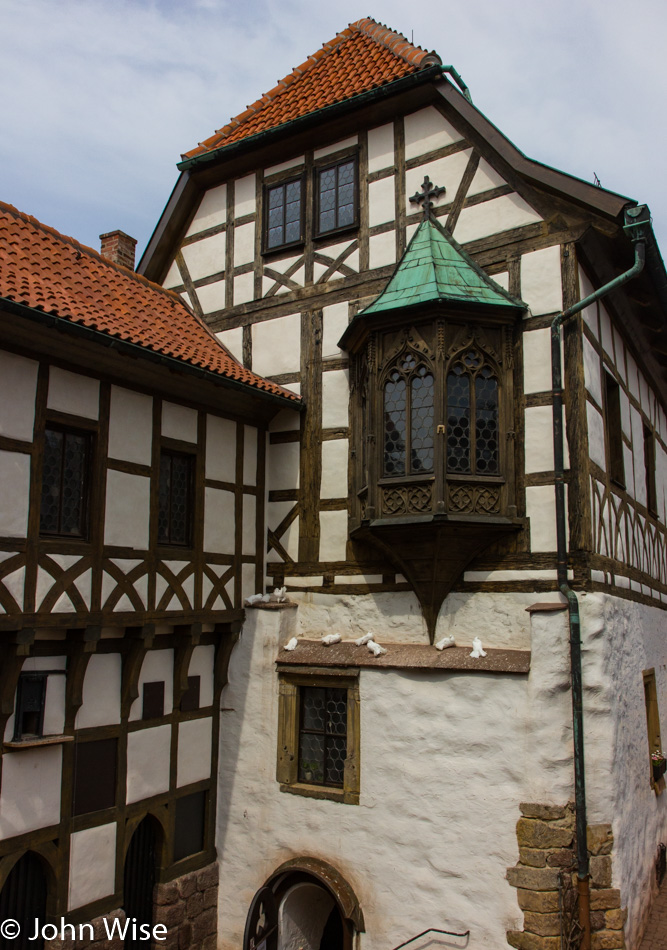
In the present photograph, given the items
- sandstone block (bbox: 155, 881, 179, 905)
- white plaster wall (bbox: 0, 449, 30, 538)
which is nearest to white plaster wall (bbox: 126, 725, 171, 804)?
sandstone block (bbox: 155, 881, 179, 905)

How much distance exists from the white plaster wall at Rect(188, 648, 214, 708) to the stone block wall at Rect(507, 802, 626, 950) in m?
3.91

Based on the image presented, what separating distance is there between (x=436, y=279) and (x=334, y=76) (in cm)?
450

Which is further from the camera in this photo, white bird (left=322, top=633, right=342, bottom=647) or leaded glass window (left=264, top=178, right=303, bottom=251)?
leaded glass window (left=264, top=178, right=303, bottom=251)

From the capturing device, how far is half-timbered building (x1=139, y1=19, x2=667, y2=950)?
26.5 ft

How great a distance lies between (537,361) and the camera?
8883 millimetres

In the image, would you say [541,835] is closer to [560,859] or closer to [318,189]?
[560,859]

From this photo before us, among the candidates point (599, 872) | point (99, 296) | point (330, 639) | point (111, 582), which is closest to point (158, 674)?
point (111, 582)

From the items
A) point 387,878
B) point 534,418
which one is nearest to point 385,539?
point 534,418

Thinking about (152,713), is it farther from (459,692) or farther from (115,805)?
(459,692)

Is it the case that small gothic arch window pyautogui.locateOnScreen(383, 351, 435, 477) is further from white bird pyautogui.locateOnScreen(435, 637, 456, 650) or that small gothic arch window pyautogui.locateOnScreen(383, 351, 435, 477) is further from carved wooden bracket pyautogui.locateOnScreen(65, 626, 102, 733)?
carved wooden bracket pyautogui.locateOnScreen(65, 626, 102, 733)

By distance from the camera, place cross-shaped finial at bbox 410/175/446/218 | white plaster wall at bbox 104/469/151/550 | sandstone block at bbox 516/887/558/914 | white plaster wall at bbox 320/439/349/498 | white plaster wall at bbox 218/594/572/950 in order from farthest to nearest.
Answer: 1. white plaster wall at bbox 320/439/349/498
2. cross-shaped finial at bbox 410/175/446/218
3. white plaster wall at bbox 104/469/151/550
4. white plaster wall at bbox 218/594/572/950
5. sandstone block at bbox 516/887/558/914

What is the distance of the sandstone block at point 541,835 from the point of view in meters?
7.79

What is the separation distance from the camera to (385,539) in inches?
355

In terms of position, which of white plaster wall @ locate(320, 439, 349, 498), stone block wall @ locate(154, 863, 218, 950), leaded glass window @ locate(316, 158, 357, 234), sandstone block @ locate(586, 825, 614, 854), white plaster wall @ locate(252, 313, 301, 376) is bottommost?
stone block wall @ locate(154, 863, 218, 950)
